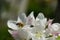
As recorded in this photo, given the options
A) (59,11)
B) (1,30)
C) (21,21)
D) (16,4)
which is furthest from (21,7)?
(21,21)

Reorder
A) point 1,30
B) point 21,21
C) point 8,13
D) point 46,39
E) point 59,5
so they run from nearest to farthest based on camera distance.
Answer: point 46,39, point 21,21, point 1,30, point 59,5, point 8,13

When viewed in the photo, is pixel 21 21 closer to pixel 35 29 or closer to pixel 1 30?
pixel 35 29

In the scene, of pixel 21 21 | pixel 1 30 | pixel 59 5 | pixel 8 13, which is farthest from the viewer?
pixel 8 13

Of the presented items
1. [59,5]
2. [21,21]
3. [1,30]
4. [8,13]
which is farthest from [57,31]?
[8,13]

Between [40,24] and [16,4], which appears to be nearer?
[40,24]

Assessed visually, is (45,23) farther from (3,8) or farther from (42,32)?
(3,8)

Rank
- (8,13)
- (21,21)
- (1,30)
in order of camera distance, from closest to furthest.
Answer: (21,21)
(1,30)
(8,13)

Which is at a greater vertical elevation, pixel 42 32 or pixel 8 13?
pixel 42 32

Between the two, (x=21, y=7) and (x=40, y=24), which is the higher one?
(x=40, y=24)

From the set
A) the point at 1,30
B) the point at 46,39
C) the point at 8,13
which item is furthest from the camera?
the point at 8,13
